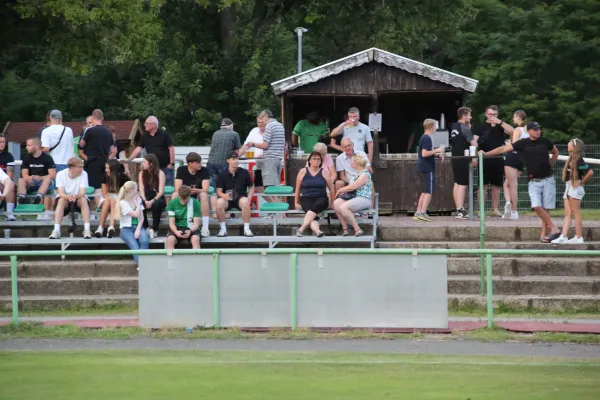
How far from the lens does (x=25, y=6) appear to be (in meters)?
29.9

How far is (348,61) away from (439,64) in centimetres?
2908

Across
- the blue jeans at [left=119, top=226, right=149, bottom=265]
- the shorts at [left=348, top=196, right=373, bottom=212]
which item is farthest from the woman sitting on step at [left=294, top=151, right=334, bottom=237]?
the blue jeans at [left=119, top=226, right=149, bottom=265]

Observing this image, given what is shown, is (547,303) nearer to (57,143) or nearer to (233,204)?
(233,204)

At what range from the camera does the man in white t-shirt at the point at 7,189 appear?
20234 mm

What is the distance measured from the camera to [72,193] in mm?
19891

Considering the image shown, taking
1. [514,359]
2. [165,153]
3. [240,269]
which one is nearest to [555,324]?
[514,359]

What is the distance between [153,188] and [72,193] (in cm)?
124

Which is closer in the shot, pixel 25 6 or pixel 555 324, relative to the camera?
pixel 555 324

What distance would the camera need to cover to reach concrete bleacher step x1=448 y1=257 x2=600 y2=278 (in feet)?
60.2

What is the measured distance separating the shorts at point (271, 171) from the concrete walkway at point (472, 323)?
466 cm

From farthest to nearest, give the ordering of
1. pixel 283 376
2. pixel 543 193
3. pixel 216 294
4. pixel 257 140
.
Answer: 1. pixel 257 140
2. pixel 543 193
3. pixel 216 294
4. pixel 283 376

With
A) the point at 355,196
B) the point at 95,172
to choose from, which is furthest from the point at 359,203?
the point at 95,172

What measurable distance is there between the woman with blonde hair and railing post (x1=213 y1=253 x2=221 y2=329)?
3.52 m

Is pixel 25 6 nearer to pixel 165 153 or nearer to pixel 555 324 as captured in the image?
pixel 165 153
